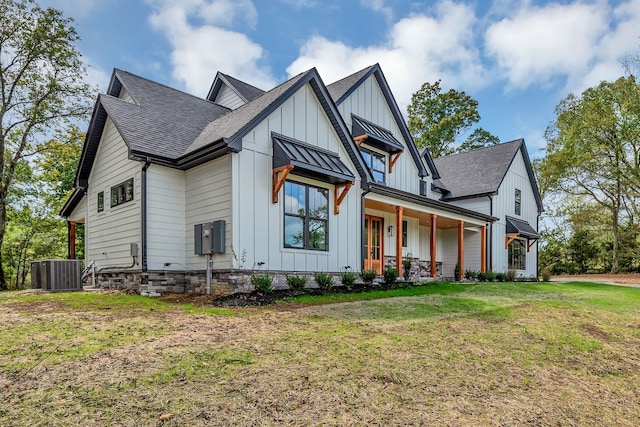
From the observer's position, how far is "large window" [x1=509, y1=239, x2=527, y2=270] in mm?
21156

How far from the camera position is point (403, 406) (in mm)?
3215

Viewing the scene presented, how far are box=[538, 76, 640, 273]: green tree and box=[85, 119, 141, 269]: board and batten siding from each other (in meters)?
24.8

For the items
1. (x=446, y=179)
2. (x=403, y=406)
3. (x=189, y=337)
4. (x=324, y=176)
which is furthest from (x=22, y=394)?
(x=446, y=179)

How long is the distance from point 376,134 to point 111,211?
916 centimetres

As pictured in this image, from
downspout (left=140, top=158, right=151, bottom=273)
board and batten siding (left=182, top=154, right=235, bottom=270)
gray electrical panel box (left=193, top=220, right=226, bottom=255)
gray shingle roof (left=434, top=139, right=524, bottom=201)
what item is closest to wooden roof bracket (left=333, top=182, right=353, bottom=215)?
board and batten siding (left=182, top=154, right=235, bottom=270)

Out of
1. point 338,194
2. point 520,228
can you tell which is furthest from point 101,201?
point 520,228

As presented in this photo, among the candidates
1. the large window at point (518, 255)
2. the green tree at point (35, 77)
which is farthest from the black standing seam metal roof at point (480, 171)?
the green tree at point (35, 77)

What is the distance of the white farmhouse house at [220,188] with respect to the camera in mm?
9523

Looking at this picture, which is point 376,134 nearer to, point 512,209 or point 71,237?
point 512,209

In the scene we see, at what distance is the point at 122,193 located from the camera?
441 inches

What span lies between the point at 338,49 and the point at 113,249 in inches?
474

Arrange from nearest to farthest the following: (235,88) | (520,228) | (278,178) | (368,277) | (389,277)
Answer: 1. (278,178)
2. (368,277)
3. (389,277)
4. (235,88)
5. (520,228)

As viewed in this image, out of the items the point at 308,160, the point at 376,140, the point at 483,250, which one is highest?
the point at 376,140

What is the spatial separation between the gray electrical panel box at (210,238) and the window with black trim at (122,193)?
2417mm
